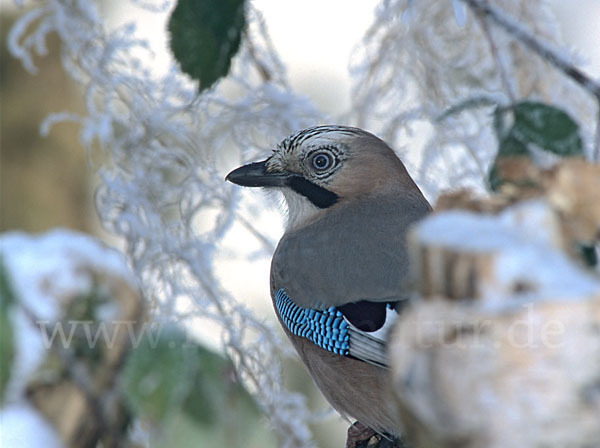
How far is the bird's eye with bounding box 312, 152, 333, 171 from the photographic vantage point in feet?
6.95

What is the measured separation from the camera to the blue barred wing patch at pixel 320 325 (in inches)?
67.9

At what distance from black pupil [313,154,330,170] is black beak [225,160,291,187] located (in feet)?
0.23

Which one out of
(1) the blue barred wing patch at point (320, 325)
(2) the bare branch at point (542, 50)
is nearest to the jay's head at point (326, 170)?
(1) the blue barred wing patch at point (320, 325)

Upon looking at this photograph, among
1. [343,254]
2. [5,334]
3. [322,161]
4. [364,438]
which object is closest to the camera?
[5,334]

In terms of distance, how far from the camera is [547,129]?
1.49 metres

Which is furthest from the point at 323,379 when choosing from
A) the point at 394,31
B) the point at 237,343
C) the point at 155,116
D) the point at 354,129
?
the point at 394,31

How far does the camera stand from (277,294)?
77.9 inches

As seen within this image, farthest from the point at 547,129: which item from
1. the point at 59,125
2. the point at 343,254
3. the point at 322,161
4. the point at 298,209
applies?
the point at 59,125

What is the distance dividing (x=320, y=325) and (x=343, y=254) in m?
0.18

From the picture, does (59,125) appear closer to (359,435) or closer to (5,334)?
(359,435)

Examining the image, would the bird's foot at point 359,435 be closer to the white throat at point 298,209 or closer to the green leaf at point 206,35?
the white throat at point 298,209

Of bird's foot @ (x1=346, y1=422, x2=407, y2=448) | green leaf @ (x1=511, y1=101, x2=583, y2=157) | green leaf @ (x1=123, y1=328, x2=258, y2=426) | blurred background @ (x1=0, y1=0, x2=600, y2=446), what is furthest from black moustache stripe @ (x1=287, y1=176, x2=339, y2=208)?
green leaf @ (x1=123, y1=328, x2=258, y2=426)

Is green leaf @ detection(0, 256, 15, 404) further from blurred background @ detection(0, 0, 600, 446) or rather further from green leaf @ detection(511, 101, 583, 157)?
blurred background @ detection(0, 0, 600, 446)

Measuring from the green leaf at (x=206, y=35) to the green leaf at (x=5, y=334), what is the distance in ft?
2.75
